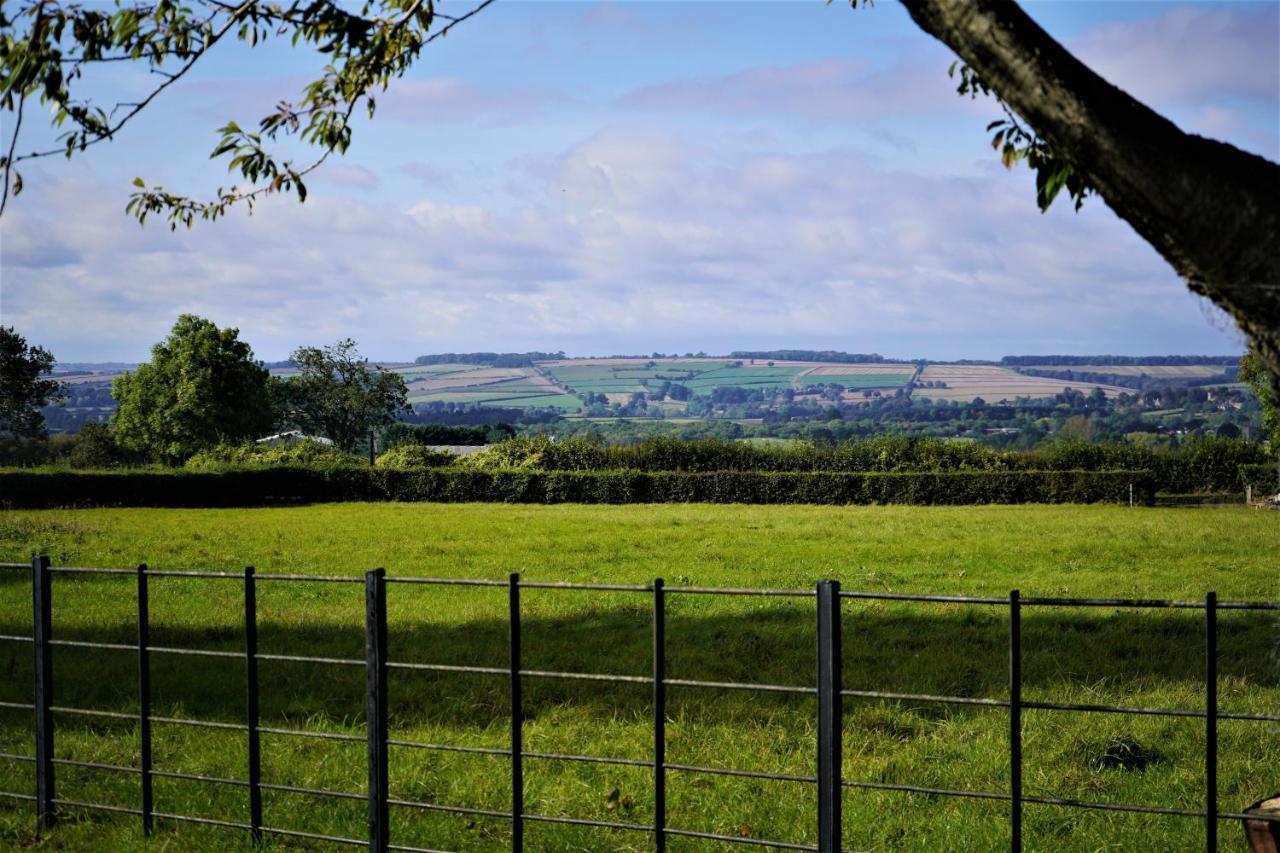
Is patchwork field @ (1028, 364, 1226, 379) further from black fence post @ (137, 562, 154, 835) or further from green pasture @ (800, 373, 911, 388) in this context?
black fence post @ (137, 562, 154, 835)

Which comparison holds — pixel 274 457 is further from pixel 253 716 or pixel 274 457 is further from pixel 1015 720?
pixel 1015 720

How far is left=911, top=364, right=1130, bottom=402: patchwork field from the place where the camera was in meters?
94.3

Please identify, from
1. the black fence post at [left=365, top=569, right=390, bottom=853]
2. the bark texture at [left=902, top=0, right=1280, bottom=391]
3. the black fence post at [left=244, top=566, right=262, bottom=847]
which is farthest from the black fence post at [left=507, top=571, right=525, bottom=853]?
the bark texture at [left=902, top=0, right=1280, bottom=391]

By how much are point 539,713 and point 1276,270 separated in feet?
21.2

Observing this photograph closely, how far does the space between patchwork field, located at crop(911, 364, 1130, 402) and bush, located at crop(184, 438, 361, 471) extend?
6702cm

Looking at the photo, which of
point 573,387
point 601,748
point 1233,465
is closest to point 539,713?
point 601,748

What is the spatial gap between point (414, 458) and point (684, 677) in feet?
87.5

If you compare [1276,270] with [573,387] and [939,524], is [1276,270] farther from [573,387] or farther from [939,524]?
[573,387]

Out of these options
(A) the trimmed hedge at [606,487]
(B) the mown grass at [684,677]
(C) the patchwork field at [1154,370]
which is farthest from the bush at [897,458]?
(C) the patchwork field at [1154,370]

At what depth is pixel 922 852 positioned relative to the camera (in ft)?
17.9

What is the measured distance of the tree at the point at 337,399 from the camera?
7169cm

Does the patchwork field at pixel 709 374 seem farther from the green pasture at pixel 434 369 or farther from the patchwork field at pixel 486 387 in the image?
A: the green pasture at pixel 434 369

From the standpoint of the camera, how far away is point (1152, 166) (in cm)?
271

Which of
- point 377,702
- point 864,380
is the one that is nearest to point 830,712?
point 377,702
